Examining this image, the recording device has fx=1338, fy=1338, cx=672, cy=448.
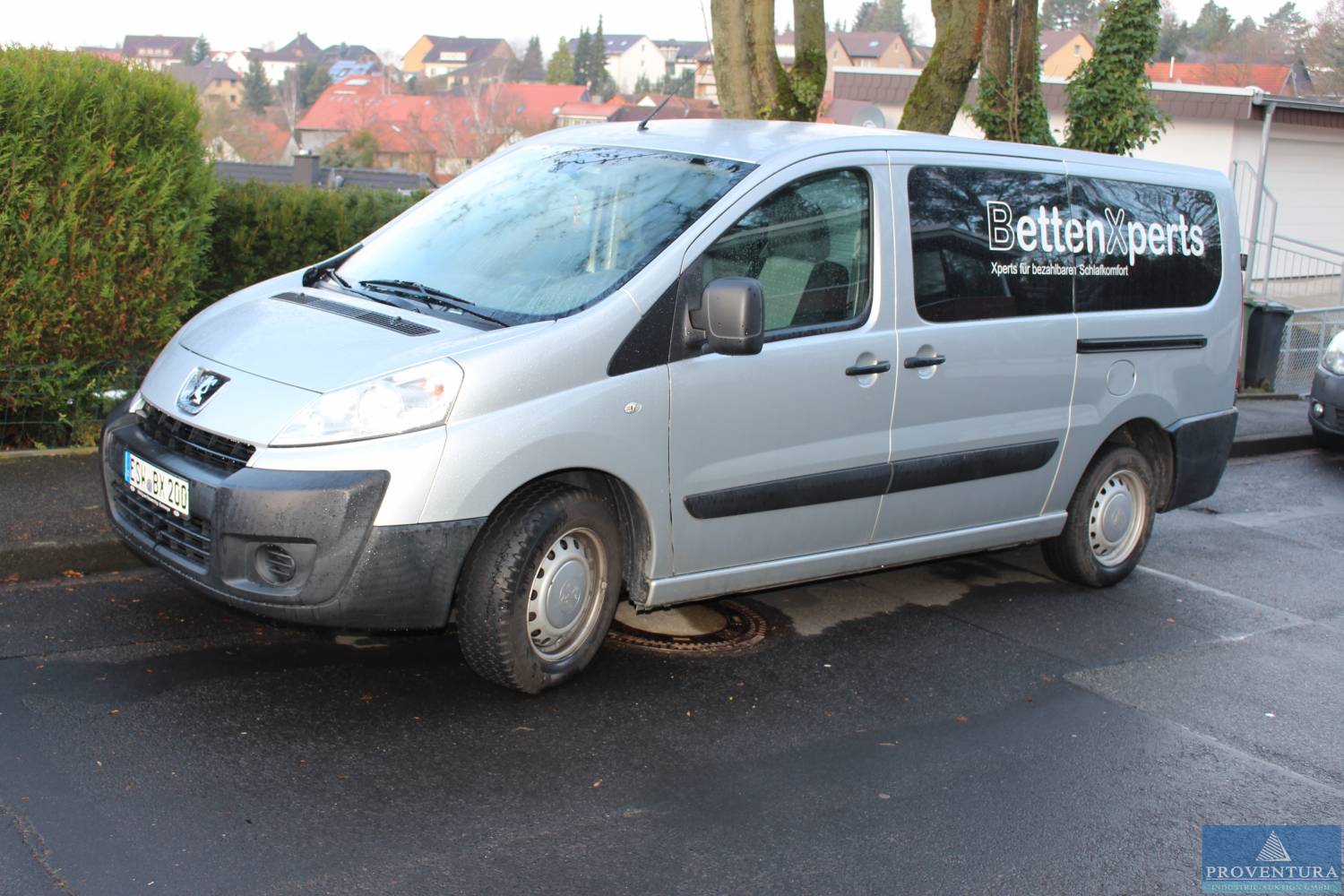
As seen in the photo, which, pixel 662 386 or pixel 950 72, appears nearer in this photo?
pixel 662 386

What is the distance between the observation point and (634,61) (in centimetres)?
18462

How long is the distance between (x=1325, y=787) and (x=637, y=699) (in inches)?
96.3

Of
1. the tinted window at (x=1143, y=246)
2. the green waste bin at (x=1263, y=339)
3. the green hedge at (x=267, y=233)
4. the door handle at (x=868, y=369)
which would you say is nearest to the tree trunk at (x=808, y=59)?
the green hedge at (x=267, y=233)

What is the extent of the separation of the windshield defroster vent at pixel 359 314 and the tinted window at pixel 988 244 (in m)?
2.13

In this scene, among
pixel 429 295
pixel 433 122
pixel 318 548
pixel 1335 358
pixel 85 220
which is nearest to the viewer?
pixel 318 548

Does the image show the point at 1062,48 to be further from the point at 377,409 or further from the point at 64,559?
the point at 377,409

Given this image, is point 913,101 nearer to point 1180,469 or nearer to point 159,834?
point 1180,469

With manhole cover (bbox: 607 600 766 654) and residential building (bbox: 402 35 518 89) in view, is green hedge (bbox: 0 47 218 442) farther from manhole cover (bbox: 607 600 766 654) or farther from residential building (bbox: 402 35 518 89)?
residential building (bbox: 402 35 518 89)

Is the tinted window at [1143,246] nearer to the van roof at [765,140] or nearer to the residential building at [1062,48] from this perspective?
the van roof at [765,140]

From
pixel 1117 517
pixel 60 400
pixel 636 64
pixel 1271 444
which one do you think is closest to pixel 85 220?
pixel 60 400

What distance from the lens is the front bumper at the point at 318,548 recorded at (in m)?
4.22

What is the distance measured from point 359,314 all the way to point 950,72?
7.60 meters

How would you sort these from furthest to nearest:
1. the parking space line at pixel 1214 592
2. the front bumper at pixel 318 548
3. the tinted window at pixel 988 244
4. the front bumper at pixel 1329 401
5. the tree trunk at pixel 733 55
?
the front bumper at pixel 1329 401, the tree trunk at pixel 733 55, the parking space line at pixel 1214 592, the tinted window at pixel 988 244, the front bumper at pixel 318 548

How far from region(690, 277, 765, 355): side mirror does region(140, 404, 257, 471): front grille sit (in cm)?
161
